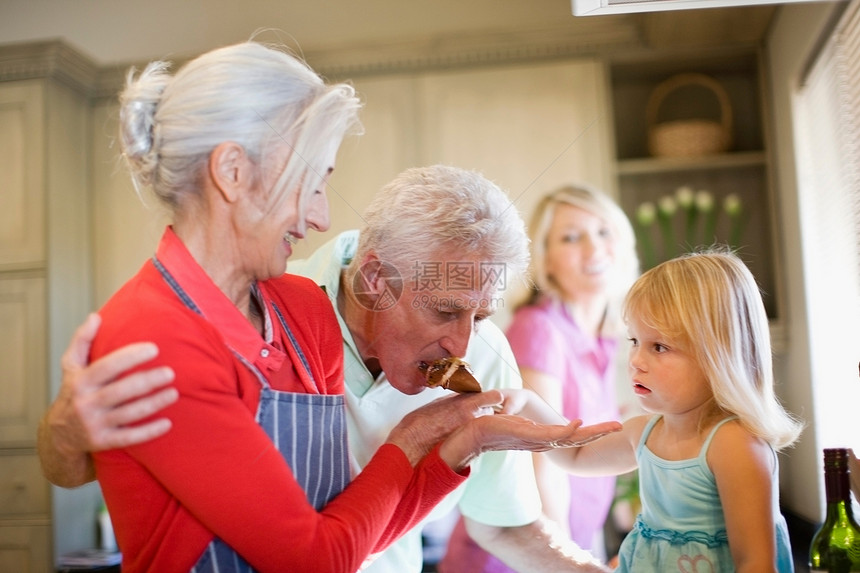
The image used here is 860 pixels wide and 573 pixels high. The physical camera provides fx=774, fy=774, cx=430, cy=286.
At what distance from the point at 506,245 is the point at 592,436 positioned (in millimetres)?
156

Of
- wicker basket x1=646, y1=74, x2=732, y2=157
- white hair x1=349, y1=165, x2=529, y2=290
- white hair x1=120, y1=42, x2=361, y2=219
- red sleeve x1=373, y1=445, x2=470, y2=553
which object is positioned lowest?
red sleeve x1=373, y1=445, x2=470, y2=553

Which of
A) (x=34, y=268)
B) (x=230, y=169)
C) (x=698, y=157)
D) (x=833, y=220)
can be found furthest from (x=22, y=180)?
(x=698, y=157)

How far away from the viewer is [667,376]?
1.87 feet

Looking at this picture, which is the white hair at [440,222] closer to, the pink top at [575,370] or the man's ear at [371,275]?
the man's ear at [371,275]

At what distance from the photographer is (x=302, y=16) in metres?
0.67

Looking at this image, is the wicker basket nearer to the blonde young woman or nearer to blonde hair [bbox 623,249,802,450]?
the blonde young woman

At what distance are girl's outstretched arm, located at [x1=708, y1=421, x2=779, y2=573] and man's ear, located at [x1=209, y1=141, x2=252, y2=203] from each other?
1.22ft

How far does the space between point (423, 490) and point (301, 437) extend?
0.35ft

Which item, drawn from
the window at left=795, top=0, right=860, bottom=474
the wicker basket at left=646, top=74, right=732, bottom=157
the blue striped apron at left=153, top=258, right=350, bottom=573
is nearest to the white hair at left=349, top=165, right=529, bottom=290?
the blue striped apron at left=153, top=258, right=350, bottom=573

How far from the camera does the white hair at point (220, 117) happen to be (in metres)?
0.45

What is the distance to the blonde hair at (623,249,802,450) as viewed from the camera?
1.84ft

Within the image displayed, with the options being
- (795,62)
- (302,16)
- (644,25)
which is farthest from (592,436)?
(644,25)

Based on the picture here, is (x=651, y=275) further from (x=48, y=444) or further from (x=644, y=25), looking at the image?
(x=644, y=25)

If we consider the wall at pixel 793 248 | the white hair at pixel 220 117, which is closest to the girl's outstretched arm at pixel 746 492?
the wall at pixel 793 248
